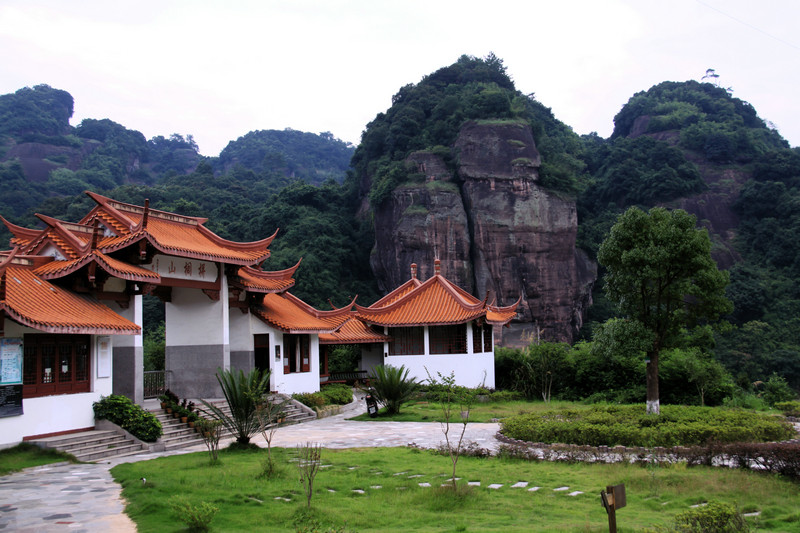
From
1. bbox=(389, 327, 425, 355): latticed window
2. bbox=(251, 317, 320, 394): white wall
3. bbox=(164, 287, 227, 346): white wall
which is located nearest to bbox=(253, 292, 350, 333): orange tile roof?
bbox=(251, 317, 320, 394): white wall

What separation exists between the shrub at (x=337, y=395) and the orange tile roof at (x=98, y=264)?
813 centimetres

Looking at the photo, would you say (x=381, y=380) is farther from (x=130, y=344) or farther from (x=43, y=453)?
(x=43, y=453)

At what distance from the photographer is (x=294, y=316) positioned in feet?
74.5

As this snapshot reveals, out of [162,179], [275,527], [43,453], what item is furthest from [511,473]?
[162,179]

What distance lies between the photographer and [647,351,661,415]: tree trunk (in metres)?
15.2

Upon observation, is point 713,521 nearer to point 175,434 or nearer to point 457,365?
point 175,434

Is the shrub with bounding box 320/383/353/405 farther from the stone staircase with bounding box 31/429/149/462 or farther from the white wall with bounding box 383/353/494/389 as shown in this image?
the stone staircase with bounding box 31/429/149/462

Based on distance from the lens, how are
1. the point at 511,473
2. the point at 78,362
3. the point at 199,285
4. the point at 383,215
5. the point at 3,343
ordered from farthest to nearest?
the point at 383,215 < the point at 199,285 < the point at 78,362 < the point at 3,343 < the point at 511,473

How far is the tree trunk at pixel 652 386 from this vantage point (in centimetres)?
1516

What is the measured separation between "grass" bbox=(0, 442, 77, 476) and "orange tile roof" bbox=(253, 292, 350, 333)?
8.99m

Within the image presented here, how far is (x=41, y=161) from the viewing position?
79.6 m

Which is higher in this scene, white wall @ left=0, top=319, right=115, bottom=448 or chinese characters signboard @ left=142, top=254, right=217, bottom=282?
chinese characters signboard @ left=142, top=254, right=217, bottom=282

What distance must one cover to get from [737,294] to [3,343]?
50493 mm

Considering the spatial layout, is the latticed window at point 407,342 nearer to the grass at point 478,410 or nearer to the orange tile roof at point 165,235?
the grass at point 478,410
